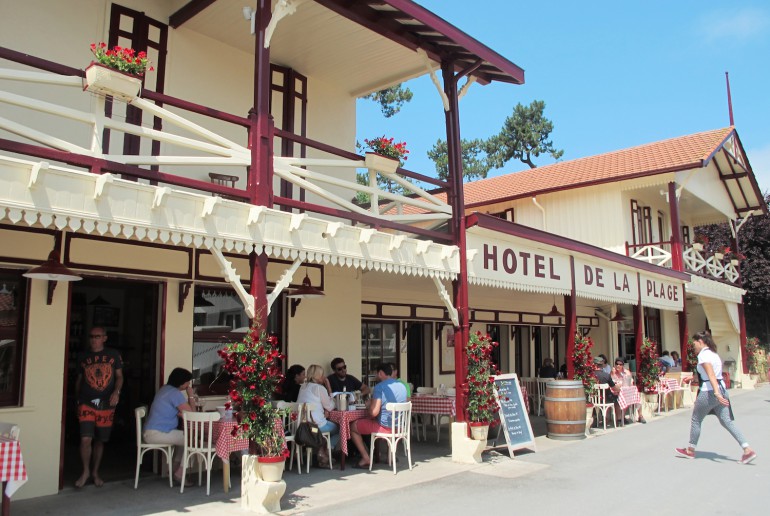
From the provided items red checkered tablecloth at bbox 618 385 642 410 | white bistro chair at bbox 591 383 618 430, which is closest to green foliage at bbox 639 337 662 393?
red checkered tablecloth at bbox 618 385 642 410

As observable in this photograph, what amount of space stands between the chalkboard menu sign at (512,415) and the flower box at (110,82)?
611 centimetres

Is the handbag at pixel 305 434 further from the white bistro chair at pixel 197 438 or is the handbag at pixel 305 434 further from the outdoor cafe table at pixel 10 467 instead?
the outdoor cafe table at pixel 10 467

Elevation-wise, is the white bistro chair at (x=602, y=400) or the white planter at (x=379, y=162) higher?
the white planter at (x=379, y=162)

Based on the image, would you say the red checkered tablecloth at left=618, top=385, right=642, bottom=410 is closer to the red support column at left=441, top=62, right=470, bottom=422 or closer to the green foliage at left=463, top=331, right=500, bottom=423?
the green foliage at left=463, top=331, right=500, bottom=423

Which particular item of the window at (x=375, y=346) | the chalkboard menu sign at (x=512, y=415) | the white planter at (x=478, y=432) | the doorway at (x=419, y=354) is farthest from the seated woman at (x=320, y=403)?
the doorway at (x=419, y=354)

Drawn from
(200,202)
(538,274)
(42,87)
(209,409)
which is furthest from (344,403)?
(42,87)

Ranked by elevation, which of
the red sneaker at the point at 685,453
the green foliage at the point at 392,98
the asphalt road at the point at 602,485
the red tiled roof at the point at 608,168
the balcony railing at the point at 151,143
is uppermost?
the green foliage at the point at 392,98

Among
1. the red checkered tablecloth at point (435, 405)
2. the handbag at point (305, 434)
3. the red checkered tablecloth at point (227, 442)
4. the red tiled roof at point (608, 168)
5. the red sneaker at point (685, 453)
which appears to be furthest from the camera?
the red tiled roof at point (608, 168)

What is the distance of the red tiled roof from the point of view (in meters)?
17.0

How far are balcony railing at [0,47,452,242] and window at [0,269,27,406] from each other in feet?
5.09

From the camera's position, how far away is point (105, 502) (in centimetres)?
630

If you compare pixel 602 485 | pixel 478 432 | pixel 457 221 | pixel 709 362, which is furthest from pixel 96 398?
pixel 709 362

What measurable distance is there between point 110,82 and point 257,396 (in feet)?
10.3

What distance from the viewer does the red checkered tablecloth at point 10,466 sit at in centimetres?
494
